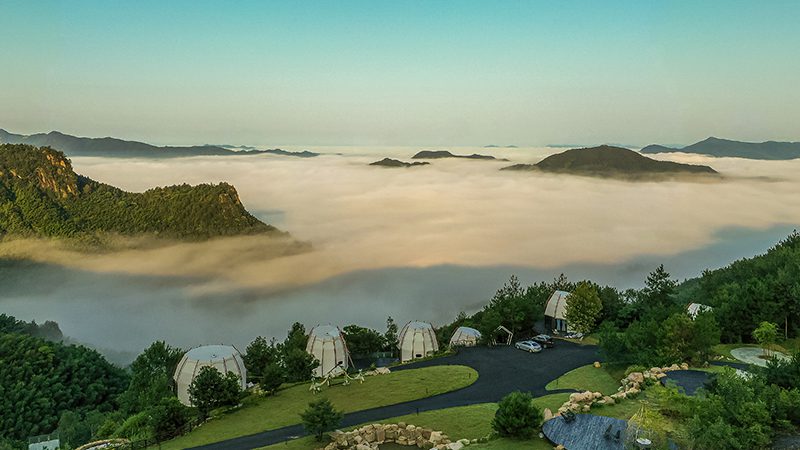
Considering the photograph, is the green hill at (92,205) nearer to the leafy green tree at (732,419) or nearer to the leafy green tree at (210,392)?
the leafy green tree at (210,392)

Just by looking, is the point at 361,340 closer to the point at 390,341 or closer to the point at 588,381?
the point at 390,341

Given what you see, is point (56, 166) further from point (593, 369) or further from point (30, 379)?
point (593, 369)

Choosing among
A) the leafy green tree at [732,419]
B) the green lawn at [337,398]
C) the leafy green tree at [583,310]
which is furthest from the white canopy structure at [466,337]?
the leafy green tree at [732,419]

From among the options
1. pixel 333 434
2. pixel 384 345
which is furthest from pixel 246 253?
pixel 333 434

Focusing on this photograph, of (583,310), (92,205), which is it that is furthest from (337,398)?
(92,205)

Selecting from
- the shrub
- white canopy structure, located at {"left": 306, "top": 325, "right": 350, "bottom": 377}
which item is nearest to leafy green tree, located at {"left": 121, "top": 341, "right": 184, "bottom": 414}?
white canopy structure, located at {"left": 306, "top": 325, "right": 350, "bottom": 377}
